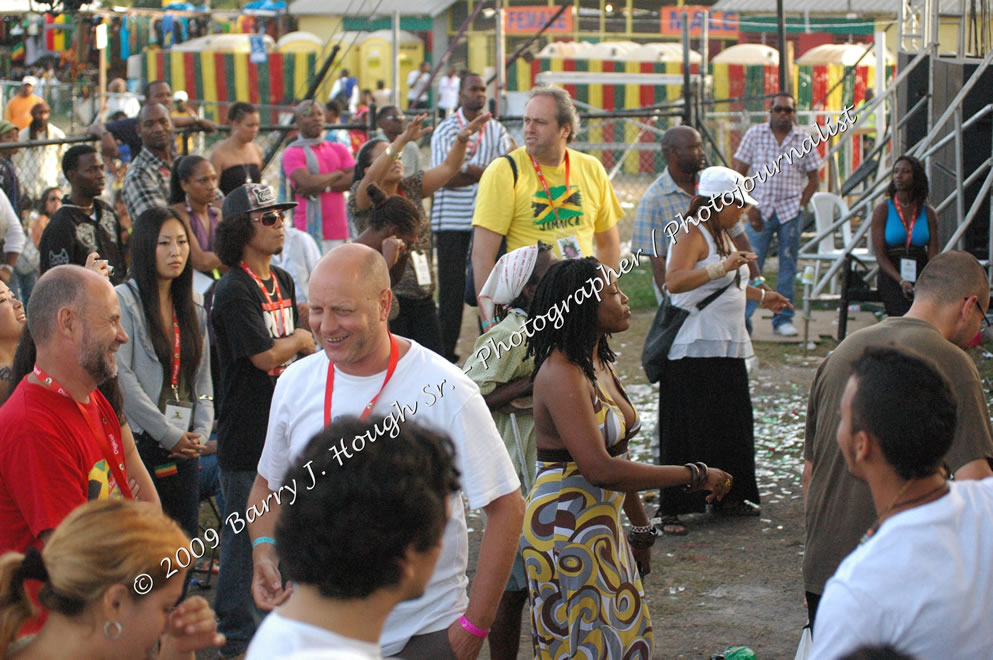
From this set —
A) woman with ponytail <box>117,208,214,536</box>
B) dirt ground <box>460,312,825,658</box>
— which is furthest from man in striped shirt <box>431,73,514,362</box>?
woman with ponytail <box>117,208,214,536</box>

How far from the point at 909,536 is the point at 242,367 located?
313 centimetres

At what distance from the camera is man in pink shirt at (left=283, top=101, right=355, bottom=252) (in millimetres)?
9609

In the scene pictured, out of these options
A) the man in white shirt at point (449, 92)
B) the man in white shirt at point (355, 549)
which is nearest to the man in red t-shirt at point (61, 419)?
the man in white shirt at point (355, 549)

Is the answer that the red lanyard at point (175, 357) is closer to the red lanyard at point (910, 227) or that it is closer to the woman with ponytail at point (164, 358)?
the woman with ponytail at point (164, 358)

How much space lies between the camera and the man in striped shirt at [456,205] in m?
9.29

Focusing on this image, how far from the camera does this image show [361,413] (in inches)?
126

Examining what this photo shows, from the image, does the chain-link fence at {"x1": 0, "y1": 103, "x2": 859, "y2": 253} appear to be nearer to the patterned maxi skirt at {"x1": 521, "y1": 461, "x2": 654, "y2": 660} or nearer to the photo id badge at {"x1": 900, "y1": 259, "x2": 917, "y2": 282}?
the photo id badge at {"x1": 900, "y1": 259, "x2": 917, "y2": 282}

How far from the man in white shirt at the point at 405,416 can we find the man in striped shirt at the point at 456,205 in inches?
229

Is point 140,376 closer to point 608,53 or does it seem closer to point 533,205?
point 533,205

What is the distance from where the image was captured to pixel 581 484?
375 centimetres

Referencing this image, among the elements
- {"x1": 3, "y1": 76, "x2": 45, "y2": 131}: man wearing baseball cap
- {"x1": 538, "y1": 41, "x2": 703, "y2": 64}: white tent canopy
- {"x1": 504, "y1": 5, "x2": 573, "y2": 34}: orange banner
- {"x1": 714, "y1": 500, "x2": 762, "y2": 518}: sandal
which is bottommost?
{"x1": 714, "y1": 500, "x2": 762, "y2": 518}: sandal

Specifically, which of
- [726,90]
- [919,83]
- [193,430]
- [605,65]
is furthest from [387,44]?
[193,430]

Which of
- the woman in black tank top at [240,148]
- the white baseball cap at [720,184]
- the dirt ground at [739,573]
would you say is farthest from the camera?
the woman in black tank top at [240,148]

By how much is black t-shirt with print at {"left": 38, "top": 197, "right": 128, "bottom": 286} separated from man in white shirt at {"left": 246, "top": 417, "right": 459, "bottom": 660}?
4931mm
